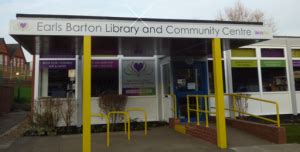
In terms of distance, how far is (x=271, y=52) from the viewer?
13.7 m

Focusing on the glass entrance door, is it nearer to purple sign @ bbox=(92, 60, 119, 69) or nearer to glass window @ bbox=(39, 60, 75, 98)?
purple sign @ bbox=(92, 60, 119, 69)

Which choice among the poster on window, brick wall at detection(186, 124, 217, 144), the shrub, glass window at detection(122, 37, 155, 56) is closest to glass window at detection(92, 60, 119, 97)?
the poster on window

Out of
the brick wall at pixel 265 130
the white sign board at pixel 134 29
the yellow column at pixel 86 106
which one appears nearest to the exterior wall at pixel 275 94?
the brick wall at pixel 265 130

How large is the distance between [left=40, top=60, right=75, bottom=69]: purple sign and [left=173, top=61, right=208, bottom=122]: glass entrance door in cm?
394

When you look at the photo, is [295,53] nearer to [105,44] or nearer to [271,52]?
[271,52]

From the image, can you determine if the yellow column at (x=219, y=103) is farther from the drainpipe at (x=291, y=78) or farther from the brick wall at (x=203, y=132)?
the drainpipe at (x=291, y=78)

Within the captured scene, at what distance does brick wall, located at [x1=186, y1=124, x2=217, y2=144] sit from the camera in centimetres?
808

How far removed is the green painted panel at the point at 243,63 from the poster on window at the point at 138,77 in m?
3.48

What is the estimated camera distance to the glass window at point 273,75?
1343 centimetres

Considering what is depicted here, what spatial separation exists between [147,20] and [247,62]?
7.19m

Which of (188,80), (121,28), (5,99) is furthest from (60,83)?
(5,99)

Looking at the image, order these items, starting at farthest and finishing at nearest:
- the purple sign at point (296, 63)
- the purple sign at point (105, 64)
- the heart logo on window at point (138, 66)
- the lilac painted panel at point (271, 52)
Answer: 1. the purple sign at point (296, 63)
2. the lilac painted panel at point (271, 52)
3. the heart logo on window at point (138, 66)
4. the purple sign at point (105, 64)

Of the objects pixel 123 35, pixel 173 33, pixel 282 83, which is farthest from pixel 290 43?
pixel 123 35

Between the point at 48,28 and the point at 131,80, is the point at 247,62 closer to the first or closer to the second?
the point at 131,80
